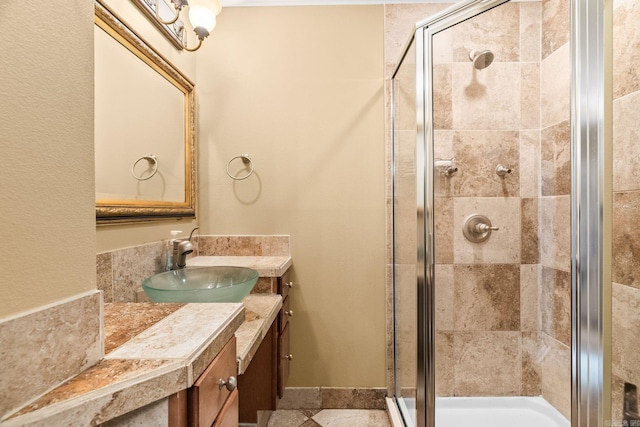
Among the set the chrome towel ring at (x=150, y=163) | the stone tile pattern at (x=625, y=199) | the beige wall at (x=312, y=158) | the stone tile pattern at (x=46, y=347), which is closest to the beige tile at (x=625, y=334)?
the stone tile pattern at (x=625, y=199)

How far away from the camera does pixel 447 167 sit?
5.09ft

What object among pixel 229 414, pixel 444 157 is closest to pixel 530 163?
pixel 444 157

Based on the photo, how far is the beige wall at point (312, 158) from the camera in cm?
174

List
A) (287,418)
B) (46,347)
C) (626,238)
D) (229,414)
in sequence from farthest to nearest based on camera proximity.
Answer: (287,418), (626,238), (229,414), (46,347)

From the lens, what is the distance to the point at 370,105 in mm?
1739

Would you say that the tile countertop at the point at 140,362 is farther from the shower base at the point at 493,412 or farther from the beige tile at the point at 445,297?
the shower base at the point at 493,412

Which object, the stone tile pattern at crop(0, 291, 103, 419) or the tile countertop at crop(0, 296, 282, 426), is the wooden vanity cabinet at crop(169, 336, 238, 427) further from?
the stone tile pattern at crop(0, 291, 103, 419)

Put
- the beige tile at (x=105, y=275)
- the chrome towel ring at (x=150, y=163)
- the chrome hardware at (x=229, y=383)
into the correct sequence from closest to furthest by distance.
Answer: the chrome hardware at (x=229, y=383)
the beige tile at (x=105, y=275)
the chrome towel ring at (x=150, y=163)

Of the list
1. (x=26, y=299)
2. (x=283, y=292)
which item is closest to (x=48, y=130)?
(x=26, y=299)

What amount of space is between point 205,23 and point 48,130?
4.02 feet

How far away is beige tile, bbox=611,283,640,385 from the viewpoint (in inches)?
36.6

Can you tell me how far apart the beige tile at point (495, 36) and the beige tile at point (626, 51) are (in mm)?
608

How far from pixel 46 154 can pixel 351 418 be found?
1.86 meters

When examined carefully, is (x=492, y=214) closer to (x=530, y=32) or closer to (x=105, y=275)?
(x=530, y=32)
